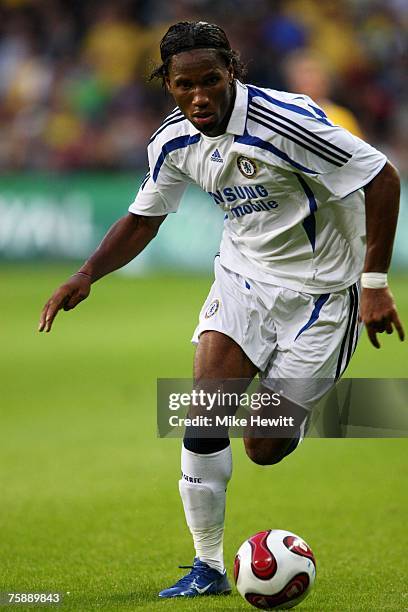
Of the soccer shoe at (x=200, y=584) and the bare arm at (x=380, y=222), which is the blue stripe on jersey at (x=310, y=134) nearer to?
the bare arm at (x=380, y=222)

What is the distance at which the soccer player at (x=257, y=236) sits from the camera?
4.58m

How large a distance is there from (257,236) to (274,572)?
1464 mm

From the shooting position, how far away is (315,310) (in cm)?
509

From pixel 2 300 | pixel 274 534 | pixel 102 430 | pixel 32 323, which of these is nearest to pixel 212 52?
pixel 274 534

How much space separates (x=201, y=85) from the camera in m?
4.54

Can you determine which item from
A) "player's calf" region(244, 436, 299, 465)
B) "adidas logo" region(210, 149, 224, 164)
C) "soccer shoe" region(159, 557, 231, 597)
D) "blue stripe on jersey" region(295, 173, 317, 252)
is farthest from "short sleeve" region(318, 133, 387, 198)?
"soccer shoe" region(159, 557, 231, 597)

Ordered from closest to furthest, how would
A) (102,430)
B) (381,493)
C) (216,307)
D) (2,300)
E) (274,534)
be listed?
(274,534), (216,307), (381,493), (102,430), (2,300)

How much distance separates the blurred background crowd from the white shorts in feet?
43.6

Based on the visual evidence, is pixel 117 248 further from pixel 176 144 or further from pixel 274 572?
pixel 274 572

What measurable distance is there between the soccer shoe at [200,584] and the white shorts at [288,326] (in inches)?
31.8

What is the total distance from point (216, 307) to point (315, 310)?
442 mm

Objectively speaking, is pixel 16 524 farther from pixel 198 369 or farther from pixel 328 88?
pixel 328 88

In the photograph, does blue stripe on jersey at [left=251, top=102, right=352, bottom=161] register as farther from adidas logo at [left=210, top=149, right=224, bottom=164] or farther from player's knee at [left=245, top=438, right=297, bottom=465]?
player's knee at [left=245, top=438, right=297, bottom=465]

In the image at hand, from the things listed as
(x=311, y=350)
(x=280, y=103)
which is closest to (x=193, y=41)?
(x=280, y=103)
